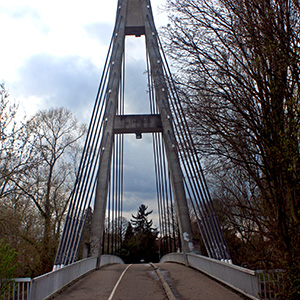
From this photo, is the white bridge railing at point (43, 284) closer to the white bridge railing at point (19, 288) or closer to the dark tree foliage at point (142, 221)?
the white bridge railing at point (19, 288)

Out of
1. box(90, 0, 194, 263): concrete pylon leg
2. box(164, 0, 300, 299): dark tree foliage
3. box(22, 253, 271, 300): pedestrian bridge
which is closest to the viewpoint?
box(164, 0, 300, 299): dark tree foliage

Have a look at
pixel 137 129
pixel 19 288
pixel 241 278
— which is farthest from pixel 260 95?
pixel 137 129

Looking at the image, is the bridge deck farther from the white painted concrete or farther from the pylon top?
the pylon top

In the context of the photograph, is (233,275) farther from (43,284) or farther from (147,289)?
(43,284)

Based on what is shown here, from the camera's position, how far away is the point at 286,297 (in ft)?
16.8

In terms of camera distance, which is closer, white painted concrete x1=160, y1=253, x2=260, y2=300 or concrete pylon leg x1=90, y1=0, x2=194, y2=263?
white painted concrete x1=160, y1=253, x2=260, y2=300

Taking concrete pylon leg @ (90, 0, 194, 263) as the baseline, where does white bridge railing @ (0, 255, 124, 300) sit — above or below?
below

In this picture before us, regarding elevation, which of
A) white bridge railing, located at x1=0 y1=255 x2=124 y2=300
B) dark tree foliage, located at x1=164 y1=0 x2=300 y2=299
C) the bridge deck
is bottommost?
the bridge deck

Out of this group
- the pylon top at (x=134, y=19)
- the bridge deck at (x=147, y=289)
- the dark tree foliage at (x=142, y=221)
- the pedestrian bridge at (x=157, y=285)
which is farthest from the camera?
the dark tree foliage at (x=142, y=221)

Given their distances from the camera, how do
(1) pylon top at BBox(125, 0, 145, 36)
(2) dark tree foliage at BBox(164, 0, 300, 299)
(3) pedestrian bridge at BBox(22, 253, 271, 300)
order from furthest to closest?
(1) pylon top at BBox(125, 0, 145, 36)
(3) pedestrian bridge at BBox(22, 253, 271, 300)
(2) dark tree foliage at BBox(164, 0, 300, 299)

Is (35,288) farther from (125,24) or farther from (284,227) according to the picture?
(125,24)

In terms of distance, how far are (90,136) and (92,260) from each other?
5.77 meters

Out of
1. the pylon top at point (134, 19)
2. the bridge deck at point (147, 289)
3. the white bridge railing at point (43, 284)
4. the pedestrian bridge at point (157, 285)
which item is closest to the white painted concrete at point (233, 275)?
the pedestrian bridge at point (157, 285)

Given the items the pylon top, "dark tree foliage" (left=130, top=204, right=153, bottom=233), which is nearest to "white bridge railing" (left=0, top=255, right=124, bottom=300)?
the pylon top
